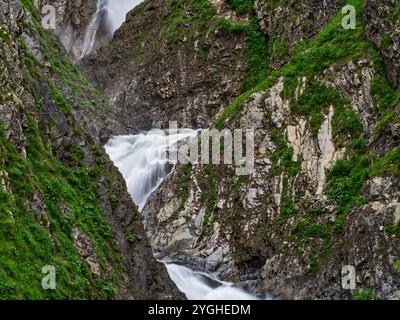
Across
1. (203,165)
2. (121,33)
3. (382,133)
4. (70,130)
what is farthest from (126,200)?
(121,33)

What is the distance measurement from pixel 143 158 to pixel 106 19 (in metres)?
31.4

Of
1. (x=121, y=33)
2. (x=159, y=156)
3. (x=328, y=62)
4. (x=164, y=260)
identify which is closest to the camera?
(x=164, y=260)

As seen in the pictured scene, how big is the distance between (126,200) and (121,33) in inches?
1326

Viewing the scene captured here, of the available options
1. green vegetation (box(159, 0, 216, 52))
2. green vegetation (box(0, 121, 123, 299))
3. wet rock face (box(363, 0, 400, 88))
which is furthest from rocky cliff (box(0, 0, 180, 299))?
green vegetation (box(159, 0, 216, 52))

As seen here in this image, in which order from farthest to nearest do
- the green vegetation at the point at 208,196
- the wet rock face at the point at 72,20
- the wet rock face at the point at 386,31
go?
1. the wet rock face at the point at 72,20
2. the green vegetation at the point at 208,196
3. the wet rock face at the point at 386,31

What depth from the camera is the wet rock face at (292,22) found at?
44312 millimetres

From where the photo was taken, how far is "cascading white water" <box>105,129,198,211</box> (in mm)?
40281

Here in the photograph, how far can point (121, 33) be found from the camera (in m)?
60.9

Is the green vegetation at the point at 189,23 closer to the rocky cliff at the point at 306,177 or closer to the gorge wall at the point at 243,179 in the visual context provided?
the gorge wall at the point at 243,179

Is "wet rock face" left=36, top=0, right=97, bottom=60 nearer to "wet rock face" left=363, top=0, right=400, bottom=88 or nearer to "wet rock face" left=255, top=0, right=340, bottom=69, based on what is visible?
"wet rock face" left=255, top=0, right=340, bottom=69

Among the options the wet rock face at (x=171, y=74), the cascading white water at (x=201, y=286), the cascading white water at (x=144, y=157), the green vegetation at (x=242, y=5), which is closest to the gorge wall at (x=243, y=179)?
the wet rock face at (x=171, y=74)

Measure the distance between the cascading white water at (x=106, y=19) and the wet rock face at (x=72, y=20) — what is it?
1.65 ft
